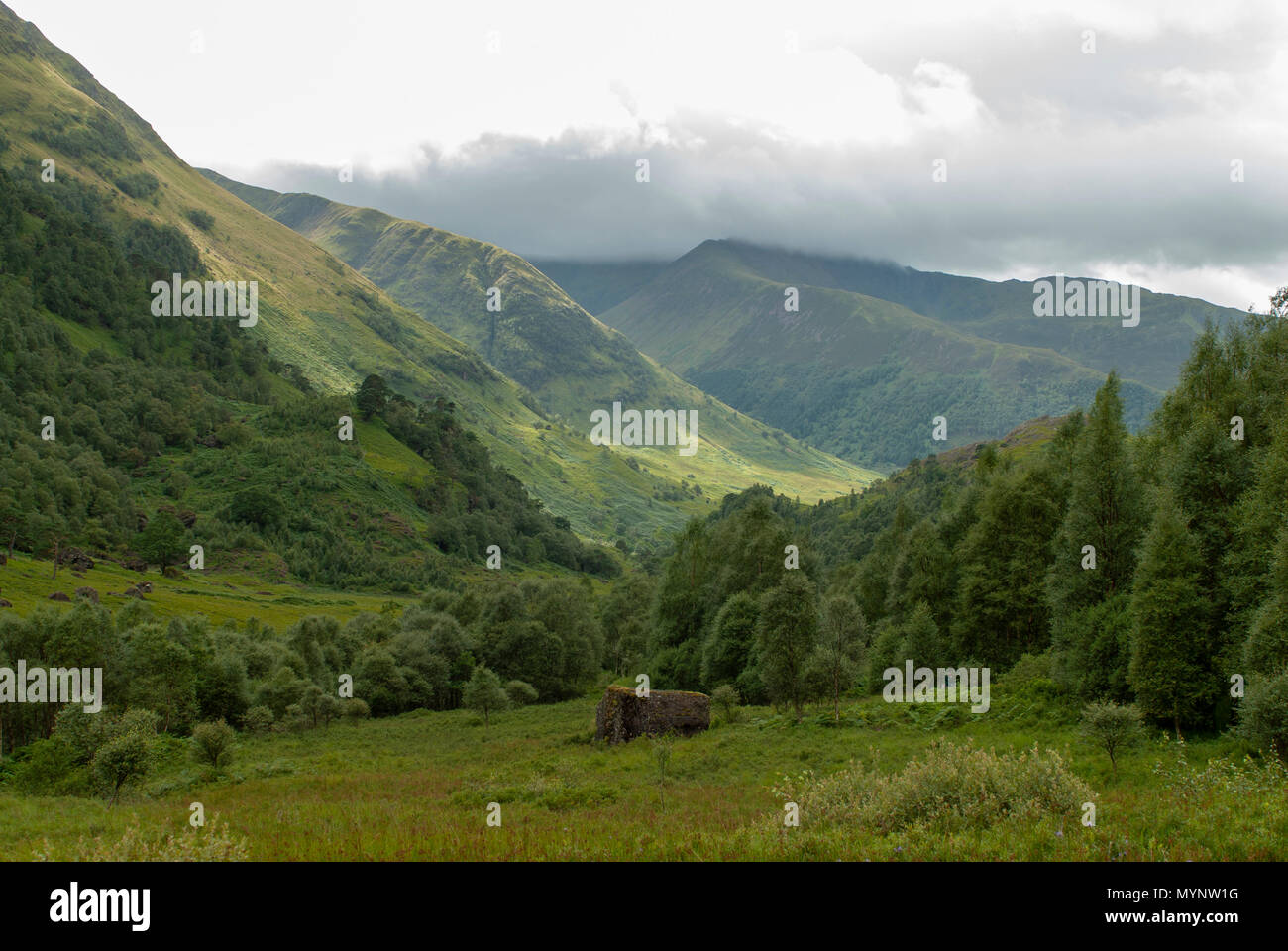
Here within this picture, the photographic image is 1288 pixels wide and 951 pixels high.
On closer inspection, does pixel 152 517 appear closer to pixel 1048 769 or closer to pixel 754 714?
pixel 754 714

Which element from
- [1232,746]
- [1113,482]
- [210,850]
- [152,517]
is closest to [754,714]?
[1113,482]

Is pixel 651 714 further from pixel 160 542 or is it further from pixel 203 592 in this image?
pixel 160 542

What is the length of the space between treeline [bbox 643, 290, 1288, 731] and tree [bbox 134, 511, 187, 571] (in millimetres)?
139939

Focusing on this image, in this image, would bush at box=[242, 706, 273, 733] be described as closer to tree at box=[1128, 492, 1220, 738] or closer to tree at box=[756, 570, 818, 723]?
tree at box=[756, 570, 818, 723]

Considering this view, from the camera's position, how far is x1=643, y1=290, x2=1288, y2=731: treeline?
32.8 meters

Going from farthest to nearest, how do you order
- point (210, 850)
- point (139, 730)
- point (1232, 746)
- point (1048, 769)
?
point (139, 730) → point (1232, 746) → point (1048, 769) → point (210, 850)

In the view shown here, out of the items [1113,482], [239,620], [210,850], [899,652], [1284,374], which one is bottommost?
[239,620]

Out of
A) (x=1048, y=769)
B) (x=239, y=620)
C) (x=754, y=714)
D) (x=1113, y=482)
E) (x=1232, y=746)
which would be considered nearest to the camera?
(x=1048, y=769)

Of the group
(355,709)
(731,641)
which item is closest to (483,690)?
(355,709)

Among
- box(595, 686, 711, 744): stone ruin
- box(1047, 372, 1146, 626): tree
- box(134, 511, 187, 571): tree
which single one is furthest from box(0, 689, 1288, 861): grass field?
box(134, 511, 187, 571): tree

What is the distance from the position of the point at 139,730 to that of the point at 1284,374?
191 ft

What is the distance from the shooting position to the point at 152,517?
194125 millimetres

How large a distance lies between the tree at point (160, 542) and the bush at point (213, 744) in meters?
139
